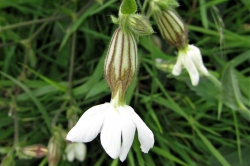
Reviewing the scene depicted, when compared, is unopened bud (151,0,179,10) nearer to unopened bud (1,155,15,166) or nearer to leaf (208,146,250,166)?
leaf (208,146,250,166)

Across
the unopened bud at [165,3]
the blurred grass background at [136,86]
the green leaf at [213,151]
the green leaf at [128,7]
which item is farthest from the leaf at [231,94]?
the green leaf at [128,7]

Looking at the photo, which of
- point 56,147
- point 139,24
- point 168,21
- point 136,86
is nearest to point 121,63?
point 139,24

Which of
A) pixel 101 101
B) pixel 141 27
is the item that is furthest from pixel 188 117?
pixel 141 27

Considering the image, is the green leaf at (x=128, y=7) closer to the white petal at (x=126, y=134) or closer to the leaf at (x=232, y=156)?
the white petal at (x=126, y=134)

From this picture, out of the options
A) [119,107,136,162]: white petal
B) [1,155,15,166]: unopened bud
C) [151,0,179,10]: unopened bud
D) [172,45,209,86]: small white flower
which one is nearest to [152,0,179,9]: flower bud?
[151,0,179,10]: unopened bud

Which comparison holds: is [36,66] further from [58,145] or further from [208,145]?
[208,145]

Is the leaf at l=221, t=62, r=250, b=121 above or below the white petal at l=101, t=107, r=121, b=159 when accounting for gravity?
below
